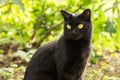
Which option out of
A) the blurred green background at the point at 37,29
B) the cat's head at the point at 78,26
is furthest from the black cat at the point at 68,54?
the blurred green background at the point at 37,29

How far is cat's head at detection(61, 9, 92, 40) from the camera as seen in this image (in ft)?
12.9

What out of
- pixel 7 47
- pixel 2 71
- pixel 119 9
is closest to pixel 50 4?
pixel 7 47

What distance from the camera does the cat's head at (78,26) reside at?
394cm

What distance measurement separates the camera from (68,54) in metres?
4.03

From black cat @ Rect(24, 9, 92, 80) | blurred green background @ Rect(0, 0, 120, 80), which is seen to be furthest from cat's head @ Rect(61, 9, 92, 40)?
blurred green background @ Rect(0, 0, 120, 80)

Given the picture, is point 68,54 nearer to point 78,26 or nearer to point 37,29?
point 78,26

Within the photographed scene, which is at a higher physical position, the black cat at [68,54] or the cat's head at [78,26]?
the cat's head at [78,26]

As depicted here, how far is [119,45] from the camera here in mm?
5789

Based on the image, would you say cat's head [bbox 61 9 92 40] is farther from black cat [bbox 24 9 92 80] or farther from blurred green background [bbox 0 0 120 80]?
blurred green background [bbox 0 0 120 80]

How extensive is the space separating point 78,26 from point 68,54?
322mm

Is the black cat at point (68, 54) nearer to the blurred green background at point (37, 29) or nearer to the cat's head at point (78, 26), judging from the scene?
the cat's head at point (78, 26)

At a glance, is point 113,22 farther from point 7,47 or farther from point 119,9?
point 7,47

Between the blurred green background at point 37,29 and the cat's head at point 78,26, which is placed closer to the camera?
the cat's head at point 78,26

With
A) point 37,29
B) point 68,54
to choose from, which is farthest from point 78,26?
point 37,29
